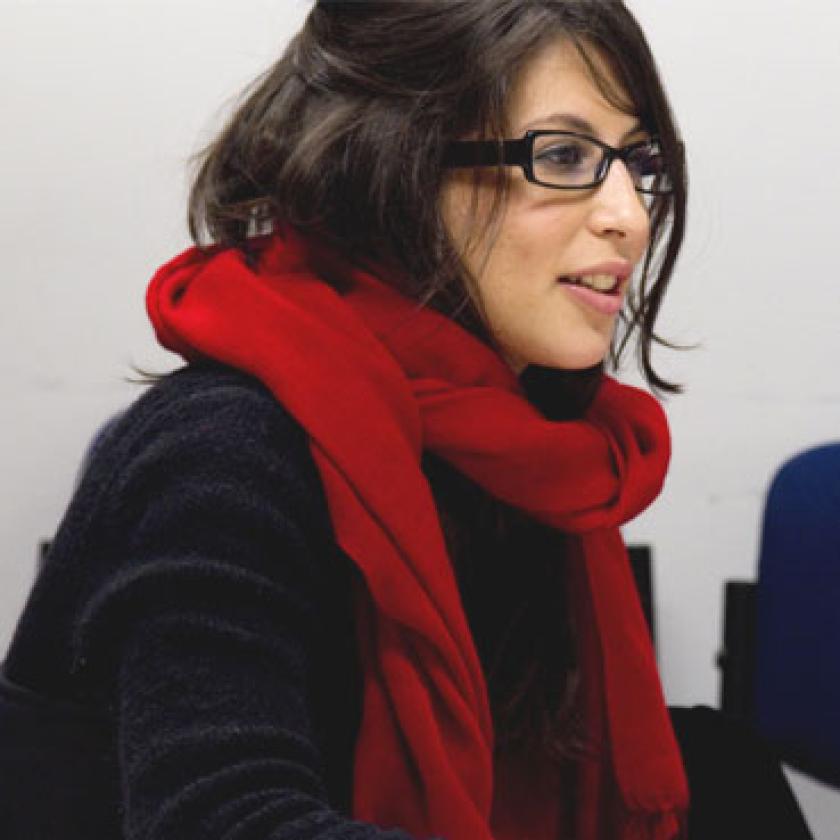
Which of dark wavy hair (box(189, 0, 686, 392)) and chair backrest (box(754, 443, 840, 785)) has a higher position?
dark wavy hair (box(189, 0, 686, 392))

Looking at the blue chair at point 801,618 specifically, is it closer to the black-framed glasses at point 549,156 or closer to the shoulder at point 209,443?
the black-framed glasses at point 549,156

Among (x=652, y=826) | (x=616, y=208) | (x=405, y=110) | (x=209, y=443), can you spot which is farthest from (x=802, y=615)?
(x=209, y=443)

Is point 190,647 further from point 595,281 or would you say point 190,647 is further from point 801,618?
point 801,618

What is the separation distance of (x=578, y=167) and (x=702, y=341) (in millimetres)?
1106

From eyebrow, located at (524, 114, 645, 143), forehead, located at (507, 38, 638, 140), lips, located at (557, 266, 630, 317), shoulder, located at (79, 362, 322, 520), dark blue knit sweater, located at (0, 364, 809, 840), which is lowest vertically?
dark blue knit sweater, located at (0, 364, 809, 840)

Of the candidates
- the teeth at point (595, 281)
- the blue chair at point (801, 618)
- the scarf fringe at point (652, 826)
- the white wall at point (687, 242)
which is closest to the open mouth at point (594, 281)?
the teeth at point (595, 281)

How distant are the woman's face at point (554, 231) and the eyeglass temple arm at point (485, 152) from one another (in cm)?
1

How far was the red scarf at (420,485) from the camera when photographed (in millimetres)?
780

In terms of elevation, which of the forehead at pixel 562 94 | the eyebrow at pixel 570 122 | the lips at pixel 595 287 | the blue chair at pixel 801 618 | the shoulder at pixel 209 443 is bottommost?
the blue chair at pixel 801 618

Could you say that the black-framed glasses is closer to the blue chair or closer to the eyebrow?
the eyebrow

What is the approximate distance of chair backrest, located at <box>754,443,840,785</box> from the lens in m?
1.52

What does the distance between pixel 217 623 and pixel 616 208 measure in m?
0.46

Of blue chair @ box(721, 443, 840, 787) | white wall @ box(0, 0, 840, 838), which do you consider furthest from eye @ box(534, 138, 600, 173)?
white wall @ box(0, 0, 840, 838)

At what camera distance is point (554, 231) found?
911 mm
